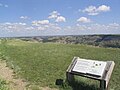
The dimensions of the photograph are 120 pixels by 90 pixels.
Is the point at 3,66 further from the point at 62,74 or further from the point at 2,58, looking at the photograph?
the point at 62,74

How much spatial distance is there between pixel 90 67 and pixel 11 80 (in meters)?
3.90

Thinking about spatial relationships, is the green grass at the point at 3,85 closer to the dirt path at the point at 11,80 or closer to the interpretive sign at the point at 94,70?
the dirt path at the point at 11,80

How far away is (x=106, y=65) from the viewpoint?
10.0 m

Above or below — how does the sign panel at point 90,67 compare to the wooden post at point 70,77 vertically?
above

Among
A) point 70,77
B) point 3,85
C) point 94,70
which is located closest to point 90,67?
point 94,70

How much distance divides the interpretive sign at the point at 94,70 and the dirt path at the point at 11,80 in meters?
2.17

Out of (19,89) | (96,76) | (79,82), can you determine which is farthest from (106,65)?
(19,89)

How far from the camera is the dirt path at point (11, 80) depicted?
10.4 metres

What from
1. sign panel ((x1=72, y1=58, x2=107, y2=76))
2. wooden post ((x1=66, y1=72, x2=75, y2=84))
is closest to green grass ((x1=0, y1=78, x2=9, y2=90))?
wooden post ((x1=66, y1=72, x2=75, y2=84))

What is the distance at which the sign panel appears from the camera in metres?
9.81

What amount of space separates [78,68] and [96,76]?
100 cm

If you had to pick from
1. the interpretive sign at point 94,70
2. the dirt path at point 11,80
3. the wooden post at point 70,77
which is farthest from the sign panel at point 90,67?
the dirt path at point 11,80

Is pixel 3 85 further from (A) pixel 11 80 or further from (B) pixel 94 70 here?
(B) pixel 94 70

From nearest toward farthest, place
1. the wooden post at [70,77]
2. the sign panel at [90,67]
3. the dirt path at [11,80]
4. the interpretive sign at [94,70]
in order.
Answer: the interpretive sign at [94,70] → the sign panel at [90,67] → the dirt path at [11,80] → the wooden post at [70,77]
